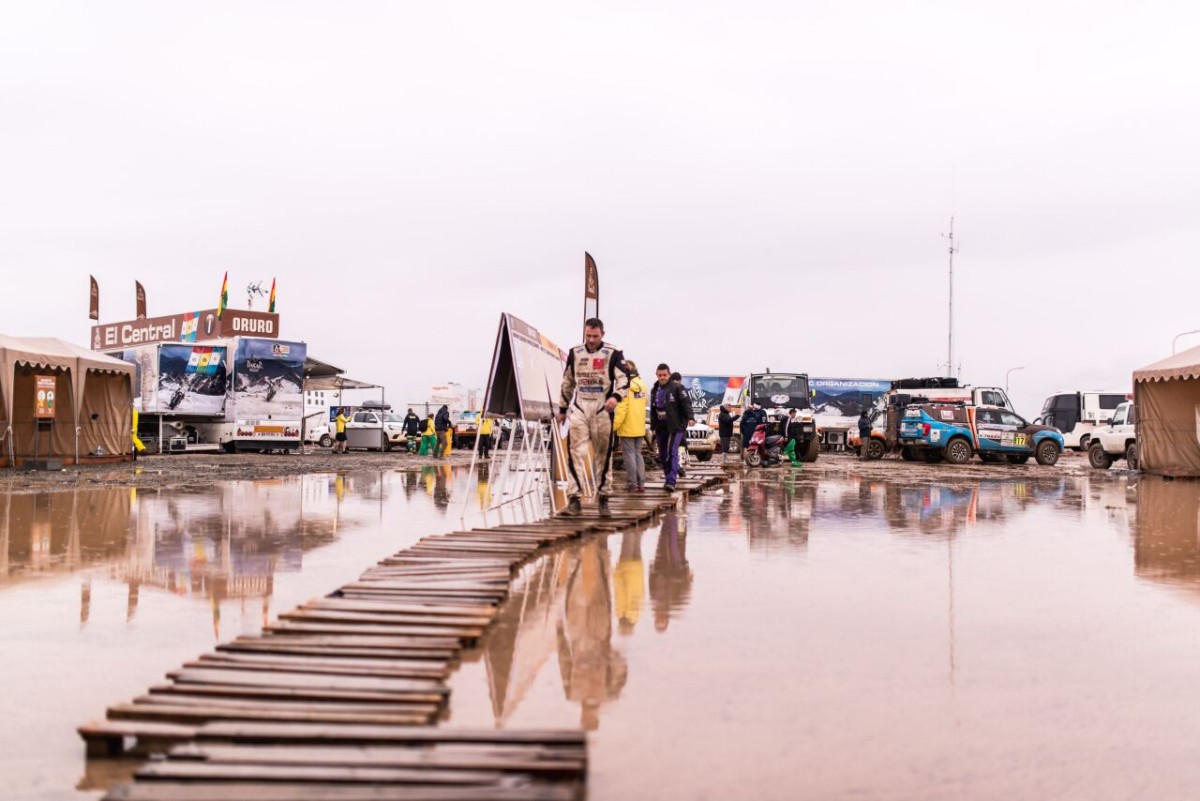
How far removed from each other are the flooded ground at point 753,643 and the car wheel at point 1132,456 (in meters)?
14.3

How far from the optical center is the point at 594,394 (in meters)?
10.8

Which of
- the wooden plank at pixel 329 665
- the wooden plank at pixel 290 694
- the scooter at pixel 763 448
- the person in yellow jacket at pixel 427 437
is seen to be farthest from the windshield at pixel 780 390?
the wooden plank at pixel 290 694

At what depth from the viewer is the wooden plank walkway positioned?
9.90 feet

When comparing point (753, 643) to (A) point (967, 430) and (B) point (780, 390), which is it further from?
(B) point (780, 390)

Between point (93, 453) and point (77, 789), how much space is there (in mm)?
23182

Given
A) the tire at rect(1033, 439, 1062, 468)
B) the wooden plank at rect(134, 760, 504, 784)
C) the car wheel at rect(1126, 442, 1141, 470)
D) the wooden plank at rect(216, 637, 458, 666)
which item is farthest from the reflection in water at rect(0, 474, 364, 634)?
the tire at rect(1033, 439, 1062, 468)

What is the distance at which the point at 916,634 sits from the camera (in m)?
5.43

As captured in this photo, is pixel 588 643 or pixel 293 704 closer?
pixel 293 704

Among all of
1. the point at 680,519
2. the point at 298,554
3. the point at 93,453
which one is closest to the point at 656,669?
the point at 298,554

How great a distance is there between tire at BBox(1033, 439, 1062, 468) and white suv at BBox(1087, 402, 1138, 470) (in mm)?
1385

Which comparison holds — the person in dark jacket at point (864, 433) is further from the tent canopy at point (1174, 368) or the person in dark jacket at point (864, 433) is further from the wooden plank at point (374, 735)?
the wooden plank at point (374, 735)

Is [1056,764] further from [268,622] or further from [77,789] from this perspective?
[268,622]

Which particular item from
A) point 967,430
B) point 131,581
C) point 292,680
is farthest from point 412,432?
point 292,680

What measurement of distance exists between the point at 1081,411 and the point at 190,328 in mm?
34937
